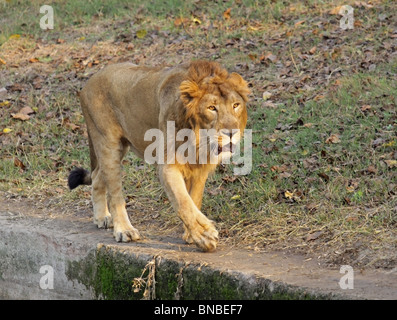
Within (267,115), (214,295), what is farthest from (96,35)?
(214,295)

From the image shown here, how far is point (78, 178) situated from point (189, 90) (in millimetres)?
2021

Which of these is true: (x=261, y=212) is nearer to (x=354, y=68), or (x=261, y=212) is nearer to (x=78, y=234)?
(x=78, y=234)

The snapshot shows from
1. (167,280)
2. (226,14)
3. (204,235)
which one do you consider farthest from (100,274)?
(226,14)

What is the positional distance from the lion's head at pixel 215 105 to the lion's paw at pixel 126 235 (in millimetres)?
1066

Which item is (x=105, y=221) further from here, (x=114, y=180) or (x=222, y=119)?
(x=222, y=119)

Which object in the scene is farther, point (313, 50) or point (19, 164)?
point (313, 50)

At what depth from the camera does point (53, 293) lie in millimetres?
5969

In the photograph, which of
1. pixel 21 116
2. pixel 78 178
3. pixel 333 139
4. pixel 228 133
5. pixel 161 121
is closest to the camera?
pixel 228 133

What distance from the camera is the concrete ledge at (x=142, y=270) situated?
14.9ft

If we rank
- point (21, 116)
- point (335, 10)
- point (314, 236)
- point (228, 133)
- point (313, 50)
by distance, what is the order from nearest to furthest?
Result: 1. point (228, 133)
2. point (314, 236)
3. point (21, 116)
4. point (313, 50)
5. point (335, 10)

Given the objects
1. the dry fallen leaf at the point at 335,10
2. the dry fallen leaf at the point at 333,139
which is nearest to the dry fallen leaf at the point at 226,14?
the dry fallen leaf at the point at 335,10

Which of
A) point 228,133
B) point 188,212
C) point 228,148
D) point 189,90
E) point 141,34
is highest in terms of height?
point 141,34

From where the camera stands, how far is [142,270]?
5.27 m

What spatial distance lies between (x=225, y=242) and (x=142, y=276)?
81 centimetres
